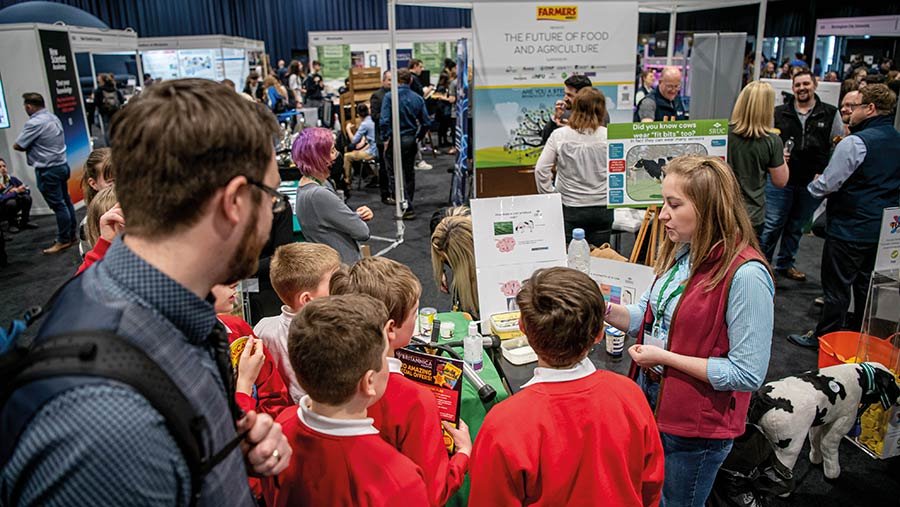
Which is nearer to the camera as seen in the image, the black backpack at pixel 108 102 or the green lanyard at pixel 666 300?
the green lanyard at pixel 666 300

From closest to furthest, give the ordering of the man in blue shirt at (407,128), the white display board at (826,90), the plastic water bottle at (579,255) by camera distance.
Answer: the plastic water bottle at (579,255) < the white display board at (826,90) < the man in blue shirt at (407,128)

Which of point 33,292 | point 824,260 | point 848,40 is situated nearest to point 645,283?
point 824,260

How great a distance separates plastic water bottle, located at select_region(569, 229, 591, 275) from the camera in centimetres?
286

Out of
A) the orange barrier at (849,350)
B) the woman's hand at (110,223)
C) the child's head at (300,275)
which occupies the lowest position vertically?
the orange barrier at (849,350)

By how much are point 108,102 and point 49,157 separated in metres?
4.84

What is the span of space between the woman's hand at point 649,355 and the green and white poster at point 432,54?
49.2 feet

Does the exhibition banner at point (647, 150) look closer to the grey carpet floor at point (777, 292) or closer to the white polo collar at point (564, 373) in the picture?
the grey carpet floor at point (777, 292)

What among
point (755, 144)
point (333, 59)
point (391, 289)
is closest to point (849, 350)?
point (755, 144)

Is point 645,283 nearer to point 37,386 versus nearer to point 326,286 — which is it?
point 326,286

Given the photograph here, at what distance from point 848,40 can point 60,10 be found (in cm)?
1782

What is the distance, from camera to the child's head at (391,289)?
5.72 ft

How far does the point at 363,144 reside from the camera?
866 cm

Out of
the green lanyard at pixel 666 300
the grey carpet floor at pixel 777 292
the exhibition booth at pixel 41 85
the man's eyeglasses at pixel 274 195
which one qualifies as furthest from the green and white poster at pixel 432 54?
the man's eyeglasses at pixel 274 195

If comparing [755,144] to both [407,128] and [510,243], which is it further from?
[407,128]
